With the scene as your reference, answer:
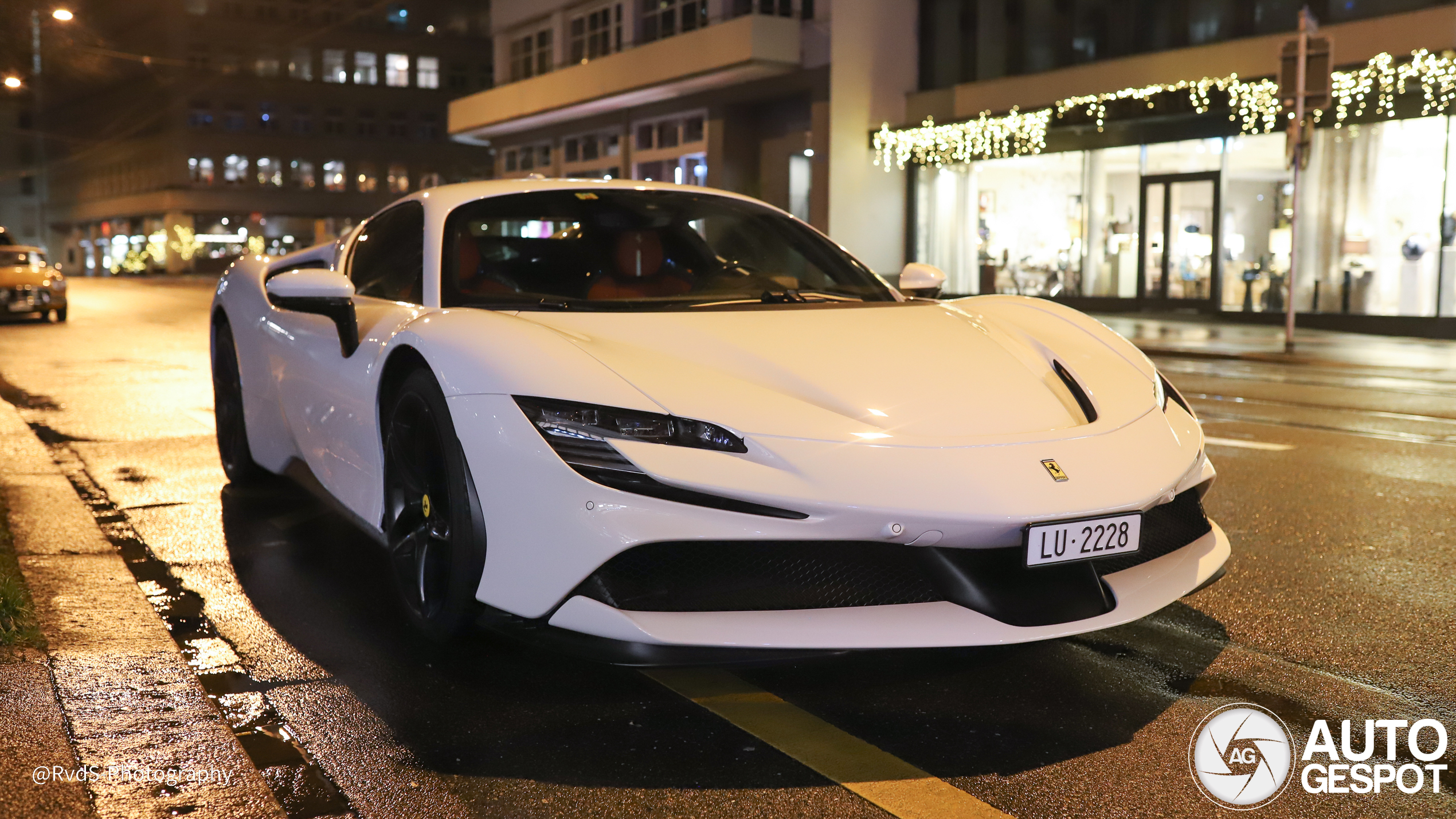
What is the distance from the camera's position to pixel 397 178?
84938mm

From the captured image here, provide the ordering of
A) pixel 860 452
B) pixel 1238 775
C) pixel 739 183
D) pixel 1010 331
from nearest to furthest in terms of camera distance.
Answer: pixel 1238 775 < pixel 860 452 < pixel 1010 331 < pixel 739 183

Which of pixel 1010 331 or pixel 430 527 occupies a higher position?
pixel 1010 331

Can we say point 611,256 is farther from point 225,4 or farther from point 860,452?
point 225,4

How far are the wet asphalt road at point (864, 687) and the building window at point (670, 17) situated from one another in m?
28.8

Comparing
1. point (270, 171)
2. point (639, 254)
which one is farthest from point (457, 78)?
point (639, 254)

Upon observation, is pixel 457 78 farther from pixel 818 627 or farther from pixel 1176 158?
pixel 818 627

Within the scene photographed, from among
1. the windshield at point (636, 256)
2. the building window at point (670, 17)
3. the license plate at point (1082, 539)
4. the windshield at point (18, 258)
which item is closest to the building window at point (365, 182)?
the building window at point (670, 17)

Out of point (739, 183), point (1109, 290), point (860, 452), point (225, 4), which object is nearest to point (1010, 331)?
point (860, 452)

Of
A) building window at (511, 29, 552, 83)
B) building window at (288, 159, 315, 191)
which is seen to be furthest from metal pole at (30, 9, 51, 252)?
building window at (511, 29, 552, 83)

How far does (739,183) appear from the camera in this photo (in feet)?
109

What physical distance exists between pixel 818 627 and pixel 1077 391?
1157 mm

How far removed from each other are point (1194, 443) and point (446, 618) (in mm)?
2048

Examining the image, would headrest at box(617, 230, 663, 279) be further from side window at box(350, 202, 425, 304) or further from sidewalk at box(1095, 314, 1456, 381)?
sidewalk at box(1095, 314, 1456, 381)

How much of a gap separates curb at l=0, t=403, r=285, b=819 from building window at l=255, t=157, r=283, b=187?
8144 cm
